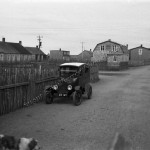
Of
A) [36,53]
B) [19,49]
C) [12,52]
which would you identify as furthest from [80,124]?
[36,53]

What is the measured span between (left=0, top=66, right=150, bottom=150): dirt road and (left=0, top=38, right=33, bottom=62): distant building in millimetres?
52543

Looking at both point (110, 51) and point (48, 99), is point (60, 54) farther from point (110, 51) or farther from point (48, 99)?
point (48, 99)

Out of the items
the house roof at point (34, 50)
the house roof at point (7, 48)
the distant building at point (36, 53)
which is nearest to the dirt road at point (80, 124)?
the house roof at point (7, 48)

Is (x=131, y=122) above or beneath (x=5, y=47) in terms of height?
beneath

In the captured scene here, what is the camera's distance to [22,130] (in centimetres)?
747

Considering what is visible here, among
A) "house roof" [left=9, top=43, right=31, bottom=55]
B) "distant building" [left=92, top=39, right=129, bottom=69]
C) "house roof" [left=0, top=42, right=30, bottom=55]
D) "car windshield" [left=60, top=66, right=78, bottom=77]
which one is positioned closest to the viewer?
"car windshield" [left=60, top=66, right=78, bottom=77]

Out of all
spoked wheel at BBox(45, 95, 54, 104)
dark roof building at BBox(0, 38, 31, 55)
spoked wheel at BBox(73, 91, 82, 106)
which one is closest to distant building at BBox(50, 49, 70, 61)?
dark roof building at BBox(0, 38, 31, 55)

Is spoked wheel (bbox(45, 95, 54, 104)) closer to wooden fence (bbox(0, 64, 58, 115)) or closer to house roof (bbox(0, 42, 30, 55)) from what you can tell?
wooden fence (bbox(0, 64, 58, 115))

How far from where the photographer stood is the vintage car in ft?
39.4

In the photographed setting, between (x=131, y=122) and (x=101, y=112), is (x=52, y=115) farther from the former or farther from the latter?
(x=131, y=122)

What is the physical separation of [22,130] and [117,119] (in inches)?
131

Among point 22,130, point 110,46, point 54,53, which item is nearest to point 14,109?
point 22,130

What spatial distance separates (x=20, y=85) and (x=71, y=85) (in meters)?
2.58

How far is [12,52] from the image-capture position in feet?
221
